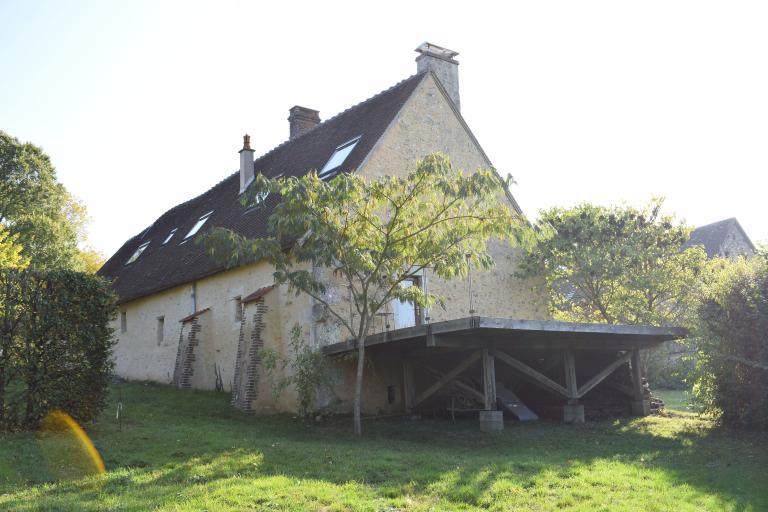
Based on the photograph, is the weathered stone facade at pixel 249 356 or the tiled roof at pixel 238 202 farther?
the tiled roof at pixel 238 202

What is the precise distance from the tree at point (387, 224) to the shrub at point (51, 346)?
7.52 feet

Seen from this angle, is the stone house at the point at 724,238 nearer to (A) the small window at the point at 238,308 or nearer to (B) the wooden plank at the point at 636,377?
(B) the wooden plank at the point at 636,377

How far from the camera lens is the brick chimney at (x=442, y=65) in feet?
65.0

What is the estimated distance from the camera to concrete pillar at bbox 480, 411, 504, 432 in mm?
12992

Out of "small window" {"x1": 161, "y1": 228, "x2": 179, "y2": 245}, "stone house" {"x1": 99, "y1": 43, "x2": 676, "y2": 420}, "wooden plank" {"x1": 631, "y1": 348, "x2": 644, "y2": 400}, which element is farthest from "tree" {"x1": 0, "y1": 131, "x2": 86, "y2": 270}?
"wooden plank" {"x1": 631, "y1": 348, "x2": 644, "y2": 400}

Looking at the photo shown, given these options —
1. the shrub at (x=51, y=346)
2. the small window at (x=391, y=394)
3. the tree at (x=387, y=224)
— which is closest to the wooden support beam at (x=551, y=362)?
the small window at (x=391, y=394)

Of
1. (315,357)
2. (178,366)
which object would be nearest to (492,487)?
(315,357)

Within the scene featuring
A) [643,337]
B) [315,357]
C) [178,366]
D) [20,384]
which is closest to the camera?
[20,384]

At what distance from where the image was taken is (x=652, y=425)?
14.1 metres

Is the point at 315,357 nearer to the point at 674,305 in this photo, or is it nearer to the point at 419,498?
the point at 419,498

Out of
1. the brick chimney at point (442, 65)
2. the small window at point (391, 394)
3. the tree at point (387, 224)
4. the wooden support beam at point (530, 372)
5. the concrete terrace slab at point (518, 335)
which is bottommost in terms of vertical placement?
the small window at point (391, 394)

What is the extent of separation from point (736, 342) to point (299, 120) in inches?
642

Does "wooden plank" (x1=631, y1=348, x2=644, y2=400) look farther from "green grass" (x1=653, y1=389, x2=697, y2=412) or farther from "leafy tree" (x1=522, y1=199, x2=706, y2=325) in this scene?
"leafy tree" (x1=522, y1=199, x2=706, y2=325)

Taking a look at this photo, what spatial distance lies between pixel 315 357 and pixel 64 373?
465cm
